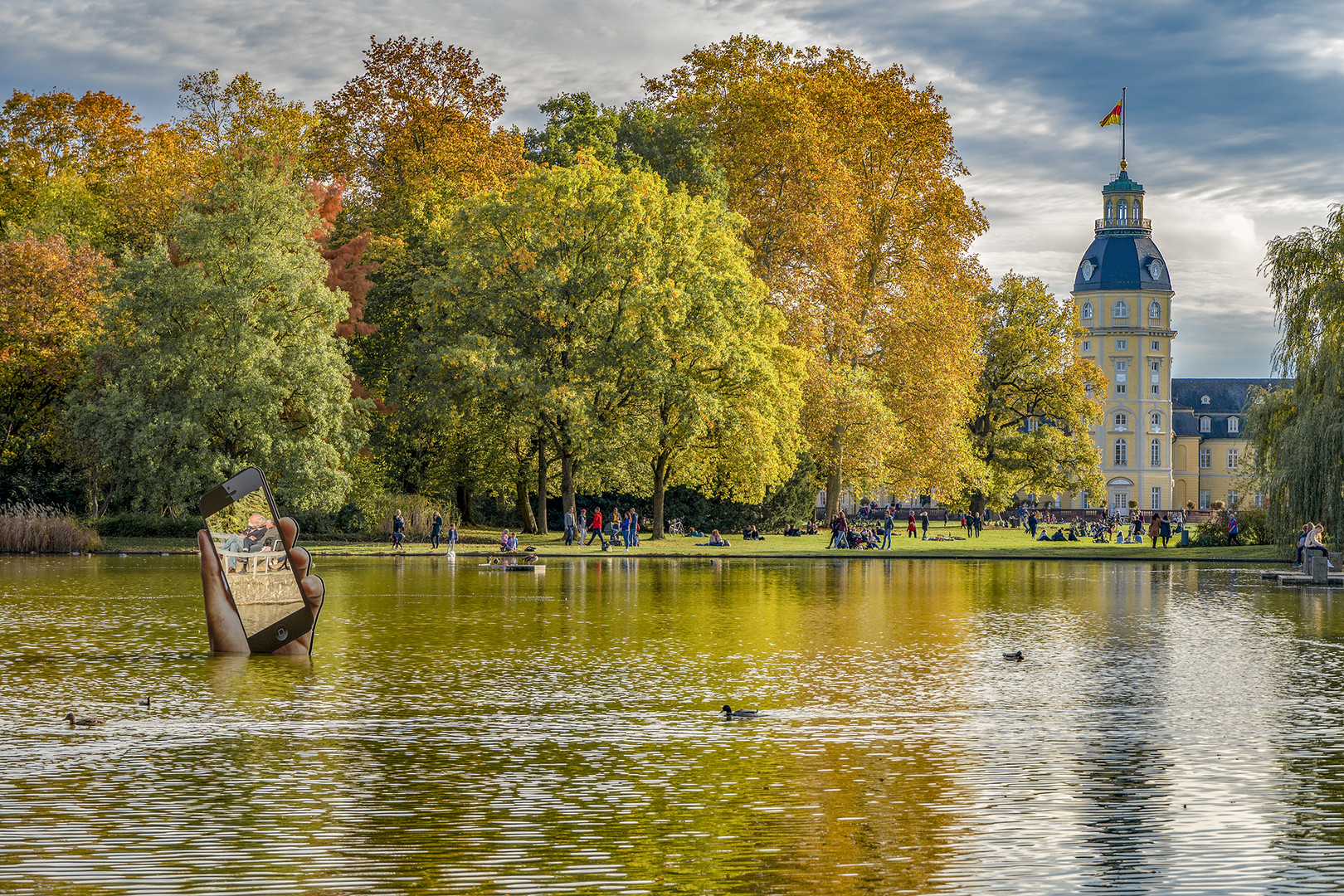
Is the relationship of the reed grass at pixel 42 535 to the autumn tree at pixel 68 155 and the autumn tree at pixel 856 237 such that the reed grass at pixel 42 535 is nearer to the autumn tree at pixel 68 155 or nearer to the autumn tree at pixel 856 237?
the autumn tree at pixel 68 155

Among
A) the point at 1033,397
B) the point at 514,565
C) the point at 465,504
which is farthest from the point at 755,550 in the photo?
the point at 1033,397

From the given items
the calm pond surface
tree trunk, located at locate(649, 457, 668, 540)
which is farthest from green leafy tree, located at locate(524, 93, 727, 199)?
the calm pond surface

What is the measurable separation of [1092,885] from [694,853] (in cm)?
237

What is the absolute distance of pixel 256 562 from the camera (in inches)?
752

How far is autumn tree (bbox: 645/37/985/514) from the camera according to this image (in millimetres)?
55250

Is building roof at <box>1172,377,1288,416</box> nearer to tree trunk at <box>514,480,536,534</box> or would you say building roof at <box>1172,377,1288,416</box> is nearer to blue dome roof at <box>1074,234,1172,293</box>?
blue dome roof at <box>1074,234,1172,293</box>

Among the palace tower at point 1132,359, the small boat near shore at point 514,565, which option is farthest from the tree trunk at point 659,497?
the palace tower at point 1132,359

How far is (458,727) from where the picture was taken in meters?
13.7

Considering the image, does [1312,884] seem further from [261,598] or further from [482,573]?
[482,573]

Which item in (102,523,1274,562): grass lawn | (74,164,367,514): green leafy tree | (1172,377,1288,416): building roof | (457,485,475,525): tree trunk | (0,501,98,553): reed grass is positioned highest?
(1172,377,1288,416): building roof

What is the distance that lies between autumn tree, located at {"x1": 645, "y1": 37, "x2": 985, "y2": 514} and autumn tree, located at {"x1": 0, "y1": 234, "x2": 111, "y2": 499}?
2458cm

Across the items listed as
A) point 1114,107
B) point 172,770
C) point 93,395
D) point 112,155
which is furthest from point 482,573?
point 1114,107

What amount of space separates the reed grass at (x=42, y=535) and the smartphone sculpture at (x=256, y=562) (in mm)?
30760

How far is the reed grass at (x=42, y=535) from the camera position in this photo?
46625 millimetres
